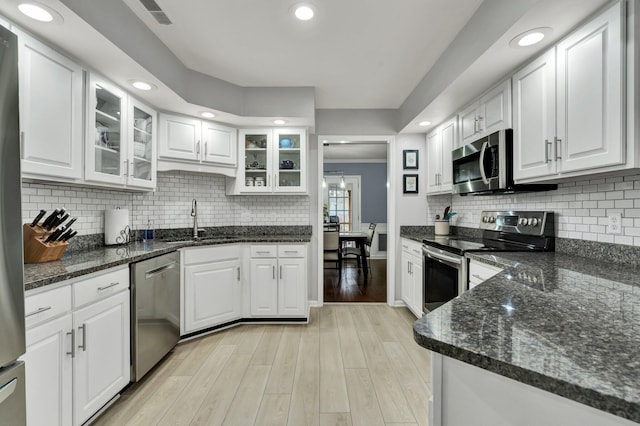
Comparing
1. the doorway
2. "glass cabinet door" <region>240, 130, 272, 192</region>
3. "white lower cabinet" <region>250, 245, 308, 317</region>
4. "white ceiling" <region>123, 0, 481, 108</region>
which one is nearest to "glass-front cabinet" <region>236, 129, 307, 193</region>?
"glass cabinet door" <region>240, 130, 272, 192</region>

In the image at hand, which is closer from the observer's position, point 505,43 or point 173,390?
point 505,43

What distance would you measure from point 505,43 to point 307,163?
2.26 metres

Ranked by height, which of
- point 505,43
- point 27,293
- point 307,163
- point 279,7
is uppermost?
point 279,7

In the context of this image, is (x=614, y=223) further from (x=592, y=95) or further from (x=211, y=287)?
(x=211, y=287)

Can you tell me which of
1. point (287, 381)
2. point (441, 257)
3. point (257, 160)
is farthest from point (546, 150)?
point (257, 160)

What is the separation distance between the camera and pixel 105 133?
2.26 meters

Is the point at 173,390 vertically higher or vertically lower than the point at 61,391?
lower

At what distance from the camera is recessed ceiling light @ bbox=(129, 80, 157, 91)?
2.35 metres

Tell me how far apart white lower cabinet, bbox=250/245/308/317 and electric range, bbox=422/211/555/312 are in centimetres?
132

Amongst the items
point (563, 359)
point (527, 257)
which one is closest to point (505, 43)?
point (527, 257)

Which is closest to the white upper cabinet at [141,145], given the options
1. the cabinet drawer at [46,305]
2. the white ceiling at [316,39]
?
the white ceiling at [316,39]

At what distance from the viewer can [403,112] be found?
3.68m

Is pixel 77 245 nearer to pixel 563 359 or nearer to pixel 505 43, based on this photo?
pixel 563 359

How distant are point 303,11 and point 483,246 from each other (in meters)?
2.15
